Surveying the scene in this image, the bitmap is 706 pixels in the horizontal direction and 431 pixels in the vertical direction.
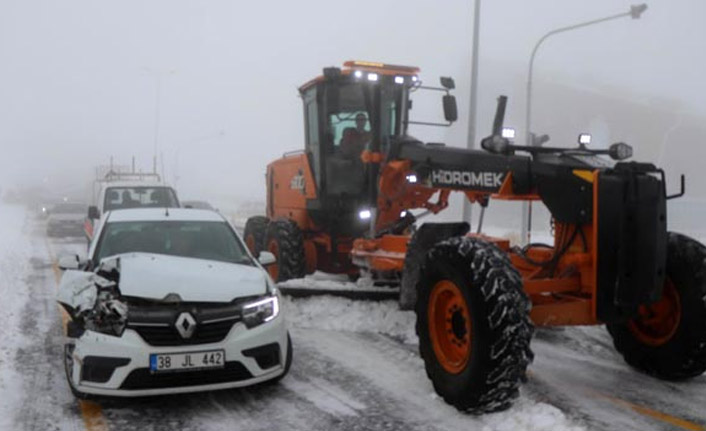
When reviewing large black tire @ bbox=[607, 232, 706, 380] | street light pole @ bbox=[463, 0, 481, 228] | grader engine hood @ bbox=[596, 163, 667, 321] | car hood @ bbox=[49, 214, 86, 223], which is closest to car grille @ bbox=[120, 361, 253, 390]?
grader engine hood @ bbox=[596, 163, 667, 321]

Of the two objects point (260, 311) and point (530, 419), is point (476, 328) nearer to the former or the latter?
point (530, 419)

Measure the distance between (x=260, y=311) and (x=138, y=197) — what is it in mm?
10618

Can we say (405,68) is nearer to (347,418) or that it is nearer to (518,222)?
(347,418)

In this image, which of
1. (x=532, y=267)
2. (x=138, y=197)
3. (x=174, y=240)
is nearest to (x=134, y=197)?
(x=138, y=197)

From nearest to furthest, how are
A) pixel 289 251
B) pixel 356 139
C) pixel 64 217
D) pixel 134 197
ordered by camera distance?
Answer: pixel 356 139 → pixel 289 251 → pixel 134 197 → pixel 64 217

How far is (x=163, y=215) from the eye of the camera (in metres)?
7.43

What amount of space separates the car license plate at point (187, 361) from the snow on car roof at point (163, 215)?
238 cm

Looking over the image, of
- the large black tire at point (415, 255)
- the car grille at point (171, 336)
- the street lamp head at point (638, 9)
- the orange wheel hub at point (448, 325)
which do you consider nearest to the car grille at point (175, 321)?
the car grille at point (171, 336)

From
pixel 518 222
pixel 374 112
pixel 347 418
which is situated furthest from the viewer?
pixel 518 222

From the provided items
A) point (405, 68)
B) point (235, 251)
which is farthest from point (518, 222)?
point (235, 251)

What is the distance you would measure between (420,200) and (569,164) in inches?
129

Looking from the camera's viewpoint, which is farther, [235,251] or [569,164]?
[235,251]

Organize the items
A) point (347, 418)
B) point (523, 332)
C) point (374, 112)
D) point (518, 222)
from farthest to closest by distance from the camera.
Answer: point (518, 222), point (374, 112), point (347, 418), point (523, 332)

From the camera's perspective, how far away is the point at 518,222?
33.3 metres
